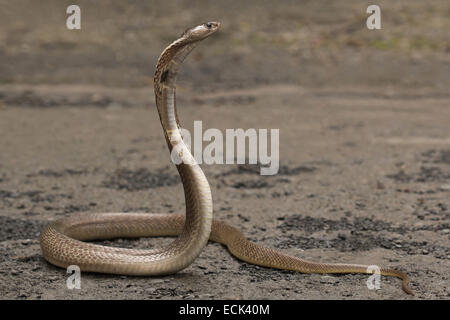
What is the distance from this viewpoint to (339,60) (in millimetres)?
13078

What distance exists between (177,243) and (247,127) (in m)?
5.36

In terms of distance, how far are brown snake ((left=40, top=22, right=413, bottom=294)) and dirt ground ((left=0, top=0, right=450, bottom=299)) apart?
9cm

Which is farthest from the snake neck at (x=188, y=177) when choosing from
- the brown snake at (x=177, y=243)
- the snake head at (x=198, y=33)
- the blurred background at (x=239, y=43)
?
the blurred background at (x=239, y=43)

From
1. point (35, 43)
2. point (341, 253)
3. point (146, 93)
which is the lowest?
point (341, 253)

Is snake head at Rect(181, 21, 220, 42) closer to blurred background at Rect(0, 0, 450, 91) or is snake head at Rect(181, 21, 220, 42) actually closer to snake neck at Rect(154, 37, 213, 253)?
snake neck at Rect(154, 37, 213, 253)

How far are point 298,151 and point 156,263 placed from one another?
4227 millimetres

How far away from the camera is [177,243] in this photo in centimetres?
449

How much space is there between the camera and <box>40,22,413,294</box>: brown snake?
4145 mm

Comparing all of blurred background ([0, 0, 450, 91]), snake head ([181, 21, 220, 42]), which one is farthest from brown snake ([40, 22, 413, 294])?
blurred background ([0, 0, 450, 91])

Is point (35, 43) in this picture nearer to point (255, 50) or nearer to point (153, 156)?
point (255, 50)

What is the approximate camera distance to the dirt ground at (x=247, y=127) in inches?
192

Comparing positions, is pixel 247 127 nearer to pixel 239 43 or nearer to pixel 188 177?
pixel 239 43

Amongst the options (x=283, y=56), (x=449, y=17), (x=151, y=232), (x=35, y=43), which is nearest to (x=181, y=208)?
(x=151, y=232)

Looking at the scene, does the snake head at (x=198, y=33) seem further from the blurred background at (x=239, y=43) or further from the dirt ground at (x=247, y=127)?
the blurred background at (x=239, y=43)
